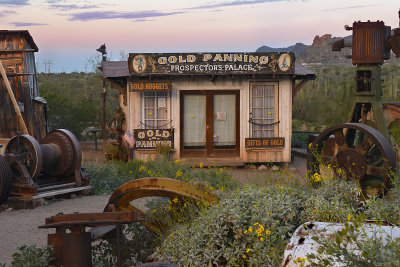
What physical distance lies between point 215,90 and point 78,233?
36.7 feet

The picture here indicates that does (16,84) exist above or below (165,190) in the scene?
above

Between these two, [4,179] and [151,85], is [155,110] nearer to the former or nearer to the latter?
[151,85]

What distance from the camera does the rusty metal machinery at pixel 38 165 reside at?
969 centimetres

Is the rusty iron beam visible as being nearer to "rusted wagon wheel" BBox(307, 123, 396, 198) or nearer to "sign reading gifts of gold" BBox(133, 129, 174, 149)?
"rusted wagon wheel" BBox(307, 123, 396, 198)

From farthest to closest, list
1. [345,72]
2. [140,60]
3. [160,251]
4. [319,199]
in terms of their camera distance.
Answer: [345,72]
[140,60]
[160,251]
[319,199]

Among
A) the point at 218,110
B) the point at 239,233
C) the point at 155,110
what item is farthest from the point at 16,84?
the point at 239,233

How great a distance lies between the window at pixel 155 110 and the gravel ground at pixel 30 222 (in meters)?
4.57

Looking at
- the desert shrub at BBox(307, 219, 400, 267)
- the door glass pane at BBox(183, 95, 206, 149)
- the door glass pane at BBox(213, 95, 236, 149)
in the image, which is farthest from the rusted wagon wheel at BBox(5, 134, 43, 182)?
the desert shrub at BBox(307, 219, 400, 267)

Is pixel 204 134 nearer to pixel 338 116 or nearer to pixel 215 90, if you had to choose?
pixel 215 90

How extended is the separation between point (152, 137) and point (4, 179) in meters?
6.11

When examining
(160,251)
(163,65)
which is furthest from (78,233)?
(163,65)

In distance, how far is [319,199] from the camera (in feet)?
15.5

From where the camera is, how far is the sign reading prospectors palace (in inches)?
570

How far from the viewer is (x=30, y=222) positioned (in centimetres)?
863
